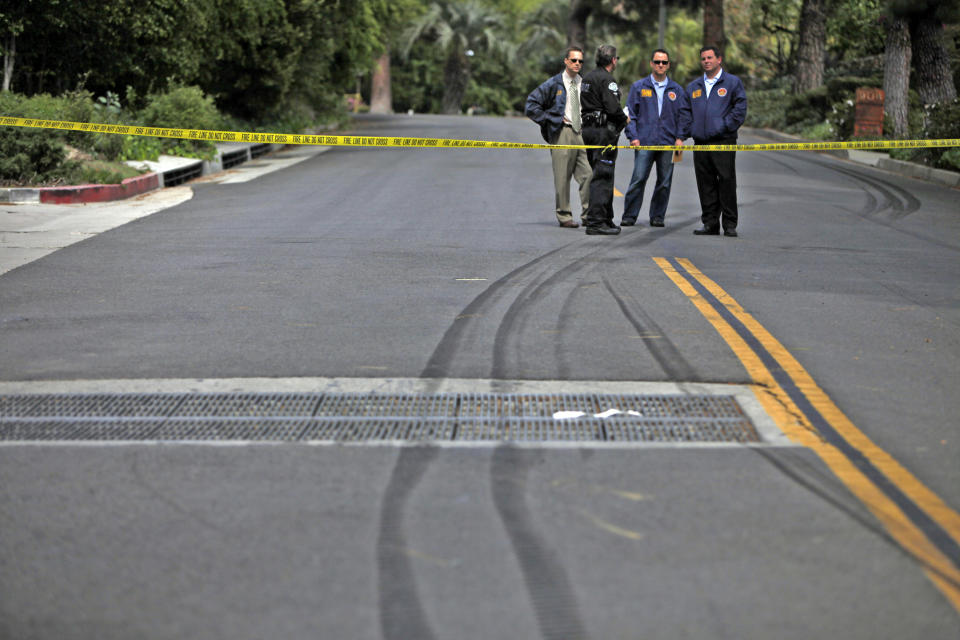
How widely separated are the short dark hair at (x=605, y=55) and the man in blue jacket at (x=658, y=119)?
68 centimetres

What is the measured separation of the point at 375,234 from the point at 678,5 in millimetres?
34042

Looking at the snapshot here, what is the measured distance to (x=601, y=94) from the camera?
12.6m

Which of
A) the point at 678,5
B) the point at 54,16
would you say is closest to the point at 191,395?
the point at 54,16

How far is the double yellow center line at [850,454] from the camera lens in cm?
441

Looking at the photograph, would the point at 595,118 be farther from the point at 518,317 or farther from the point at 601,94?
the point at 518,317

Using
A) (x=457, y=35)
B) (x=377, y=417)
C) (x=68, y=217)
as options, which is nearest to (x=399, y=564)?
(x=377, y=417)

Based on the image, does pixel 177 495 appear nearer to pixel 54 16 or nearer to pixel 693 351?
pixel 693 351

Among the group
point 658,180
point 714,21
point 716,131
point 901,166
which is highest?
point 714,21

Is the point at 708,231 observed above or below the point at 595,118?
below

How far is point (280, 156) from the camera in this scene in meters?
26.6

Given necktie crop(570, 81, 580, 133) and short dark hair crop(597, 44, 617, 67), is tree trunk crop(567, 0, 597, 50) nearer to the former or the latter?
necktie crop(570, 81, 580, 133)

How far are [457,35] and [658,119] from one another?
172ft

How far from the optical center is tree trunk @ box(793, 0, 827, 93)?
35.5 meters

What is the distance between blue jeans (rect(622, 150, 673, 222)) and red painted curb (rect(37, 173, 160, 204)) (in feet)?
23.4
